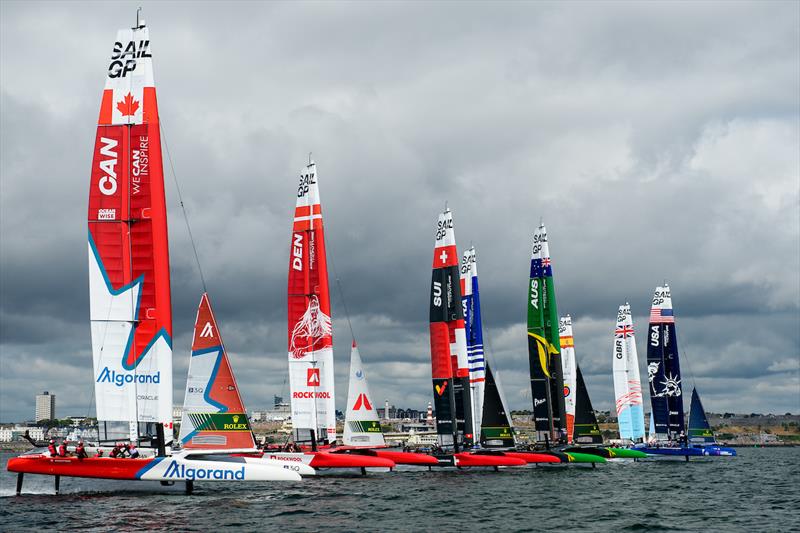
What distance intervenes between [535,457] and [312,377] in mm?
15247

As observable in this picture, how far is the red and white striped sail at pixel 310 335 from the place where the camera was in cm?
4731

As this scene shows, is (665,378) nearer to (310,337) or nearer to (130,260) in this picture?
(310,337)

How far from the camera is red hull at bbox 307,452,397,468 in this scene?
136ft

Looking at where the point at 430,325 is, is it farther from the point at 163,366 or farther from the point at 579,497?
the point at 163,366

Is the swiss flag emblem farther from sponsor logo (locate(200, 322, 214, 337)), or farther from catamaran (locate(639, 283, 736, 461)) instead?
catamaran (locate(639, 283, 736, 461))

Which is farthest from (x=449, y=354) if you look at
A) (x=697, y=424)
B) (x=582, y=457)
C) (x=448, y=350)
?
(x=697, y=424)

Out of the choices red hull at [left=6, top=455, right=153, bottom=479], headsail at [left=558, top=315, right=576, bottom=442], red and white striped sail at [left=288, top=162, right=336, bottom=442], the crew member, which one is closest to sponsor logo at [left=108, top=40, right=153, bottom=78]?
the crew member

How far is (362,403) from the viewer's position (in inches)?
1818

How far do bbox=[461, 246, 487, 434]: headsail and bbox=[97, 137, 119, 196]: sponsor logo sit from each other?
2943 centimetres

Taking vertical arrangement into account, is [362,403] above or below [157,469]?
above

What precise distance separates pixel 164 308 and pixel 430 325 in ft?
81.6

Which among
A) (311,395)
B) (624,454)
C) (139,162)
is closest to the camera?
(139,162)

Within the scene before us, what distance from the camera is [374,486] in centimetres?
4175

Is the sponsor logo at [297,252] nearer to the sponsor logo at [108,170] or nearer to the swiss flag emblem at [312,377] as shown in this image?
the swiss flag emblem at [312,377]
